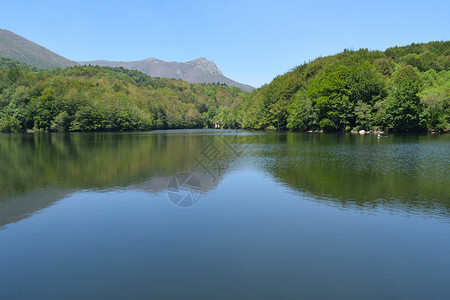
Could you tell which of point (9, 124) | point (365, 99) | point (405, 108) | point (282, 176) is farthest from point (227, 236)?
point (9, 124)

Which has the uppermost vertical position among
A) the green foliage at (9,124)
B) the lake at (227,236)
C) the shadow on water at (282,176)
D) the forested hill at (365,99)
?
the forested hill at (365,99)

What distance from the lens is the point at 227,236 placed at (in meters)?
11.0

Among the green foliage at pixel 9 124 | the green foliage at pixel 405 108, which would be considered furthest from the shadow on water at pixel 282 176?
the green foliage at pixel 9 124

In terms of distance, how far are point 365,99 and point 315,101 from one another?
12.0m

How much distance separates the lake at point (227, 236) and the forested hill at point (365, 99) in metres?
50.0

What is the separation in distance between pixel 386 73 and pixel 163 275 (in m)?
103

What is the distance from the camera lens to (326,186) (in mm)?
18641

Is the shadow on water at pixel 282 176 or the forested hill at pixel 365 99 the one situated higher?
the forested hill at pixel 365 99

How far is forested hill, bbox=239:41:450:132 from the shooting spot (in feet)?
212

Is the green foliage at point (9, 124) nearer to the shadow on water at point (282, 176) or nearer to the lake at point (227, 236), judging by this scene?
the shadow on water at point (282, 176)

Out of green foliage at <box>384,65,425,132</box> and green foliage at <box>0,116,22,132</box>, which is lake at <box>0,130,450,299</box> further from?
green foliage at <box>0,116,22,132</box>

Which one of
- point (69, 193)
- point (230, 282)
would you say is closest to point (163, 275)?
point (230, 282)

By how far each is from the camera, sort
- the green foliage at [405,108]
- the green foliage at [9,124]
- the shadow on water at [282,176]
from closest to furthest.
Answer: the shadow on water at [282,176] < the green foliage at [405,108] < the green foliage at [9,124]

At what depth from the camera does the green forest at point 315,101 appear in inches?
2598
